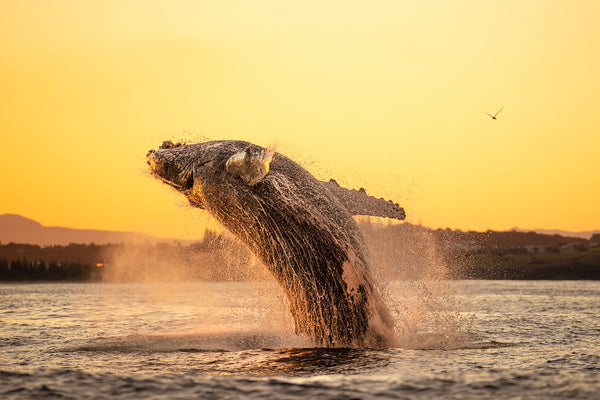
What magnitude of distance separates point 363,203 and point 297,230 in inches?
91.2

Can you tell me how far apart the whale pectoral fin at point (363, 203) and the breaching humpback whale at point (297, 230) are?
78 cm

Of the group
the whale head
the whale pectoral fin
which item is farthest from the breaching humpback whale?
the whale pectoral fin

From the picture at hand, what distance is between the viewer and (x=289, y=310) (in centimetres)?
1076

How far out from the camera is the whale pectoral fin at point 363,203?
36.6 ft

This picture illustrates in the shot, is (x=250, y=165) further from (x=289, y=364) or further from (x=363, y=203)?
(x=363, y=203)

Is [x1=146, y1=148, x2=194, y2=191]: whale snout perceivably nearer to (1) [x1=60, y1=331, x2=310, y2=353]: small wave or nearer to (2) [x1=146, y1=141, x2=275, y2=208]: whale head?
(2) [x1=146, y1=141, x2=275, y2=208]: whale head

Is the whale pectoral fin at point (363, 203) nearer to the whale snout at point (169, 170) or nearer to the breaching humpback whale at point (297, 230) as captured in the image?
the breaching humpback whale at point (297, 230)

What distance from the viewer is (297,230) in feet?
31.4

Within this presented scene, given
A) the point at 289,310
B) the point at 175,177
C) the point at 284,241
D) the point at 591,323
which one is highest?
the point at 175,177

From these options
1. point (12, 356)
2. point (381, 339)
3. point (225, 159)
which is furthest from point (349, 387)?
point (12, 356)

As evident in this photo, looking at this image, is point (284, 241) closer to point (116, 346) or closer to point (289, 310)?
point (289, 310)

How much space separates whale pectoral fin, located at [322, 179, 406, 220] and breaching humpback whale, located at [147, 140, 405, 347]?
78 cm

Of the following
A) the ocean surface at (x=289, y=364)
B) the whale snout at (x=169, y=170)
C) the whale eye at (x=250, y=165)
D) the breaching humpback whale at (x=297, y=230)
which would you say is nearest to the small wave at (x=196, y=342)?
the ocean surface at (x=289, y=364)

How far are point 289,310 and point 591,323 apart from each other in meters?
10.6
